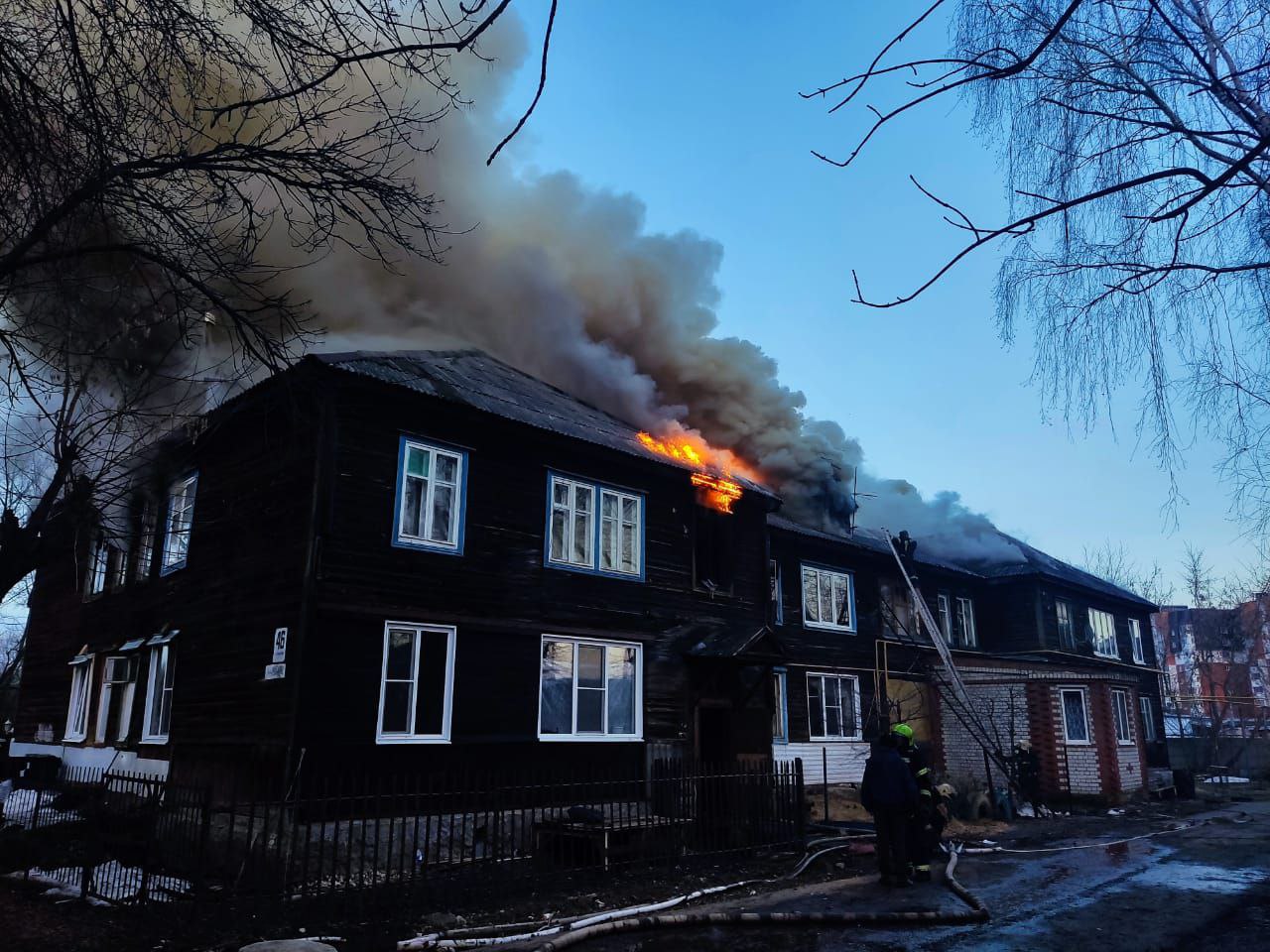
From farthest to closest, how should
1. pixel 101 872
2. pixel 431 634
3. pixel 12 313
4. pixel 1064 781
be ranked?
1. pixel 1064 781
2. pixel 431 634
3. pixel 101 872
4. pixel 12 313

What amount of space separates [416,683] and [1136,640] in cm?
3652

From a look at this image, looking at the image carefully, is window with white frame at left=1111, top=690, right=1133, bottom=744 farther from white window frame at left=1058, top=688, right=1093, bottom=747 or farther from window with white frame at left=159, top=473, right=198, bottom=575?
window with white frame at left=159, top=473, right=198, bottom=575

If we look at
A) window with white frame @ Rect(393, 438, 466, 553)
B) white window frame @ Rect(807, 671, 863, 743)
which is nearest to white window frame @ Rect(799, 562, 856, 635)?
white window frame @ Rect(807, 671, 863, 743)

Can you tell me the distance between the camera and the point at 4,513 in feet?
47.3

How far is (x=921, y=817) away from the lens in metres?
11.2

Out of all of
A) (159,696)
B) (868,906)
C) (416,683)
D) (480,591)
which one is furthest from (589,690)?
(159,696)

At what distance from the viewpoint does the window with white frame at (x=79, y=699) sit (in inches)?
748

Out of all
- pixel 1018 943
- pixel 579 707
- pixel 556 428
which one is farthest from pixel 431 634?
pixel 1018 943

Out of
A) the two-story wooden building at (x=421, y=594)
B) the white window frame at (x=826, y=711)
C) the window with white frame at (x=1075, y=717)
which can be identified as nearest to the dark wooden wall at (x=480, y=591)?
the two-story wooden building at (x=421, y=594)

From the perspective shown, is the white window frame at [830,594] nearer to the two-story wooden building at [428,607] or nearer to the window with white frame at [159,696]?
the two-story wooden building at [428,607]

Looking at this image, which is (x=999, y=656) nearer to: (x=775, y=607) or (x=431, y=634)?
(x=775, y=607)

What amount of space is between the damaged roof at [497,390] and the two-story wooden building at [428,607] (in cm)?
9

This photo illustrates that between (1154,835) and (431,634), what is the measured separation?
13726 millimetres

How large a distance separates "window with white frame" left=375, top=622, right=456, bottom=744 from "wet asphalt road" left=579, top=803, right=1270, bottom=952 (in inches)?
205
